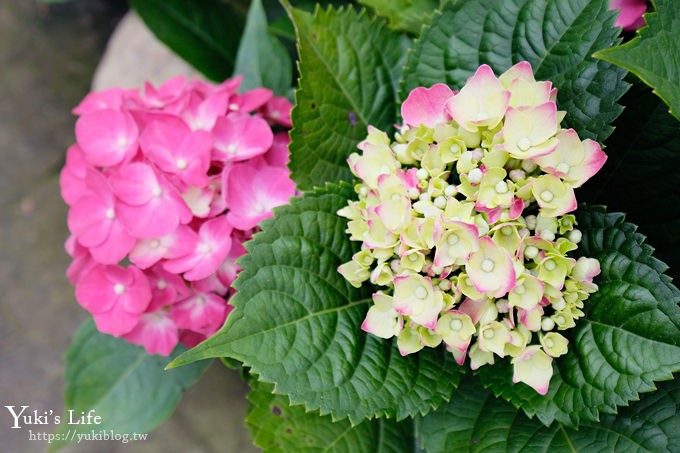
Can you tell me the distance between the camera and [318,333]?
0.72m

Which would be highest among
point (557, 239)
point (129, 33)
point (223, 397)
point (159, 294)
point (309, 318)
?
point (557, 239)

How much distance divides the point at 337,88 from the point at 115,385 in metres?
0.70

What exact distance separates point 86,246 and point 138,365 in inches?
15.3

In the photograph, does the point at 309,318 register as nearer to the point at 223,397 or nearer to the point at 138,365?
the point at 138,365

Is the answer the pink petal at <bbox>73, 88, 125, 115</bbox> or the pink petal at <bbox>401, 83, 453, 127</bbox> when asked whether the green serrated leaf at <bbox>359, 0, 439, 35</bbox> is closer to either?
the pink petal at <bbox>401, 83, 453, 127</bbox>

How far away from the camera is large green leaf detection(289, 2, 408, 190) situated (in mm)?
817

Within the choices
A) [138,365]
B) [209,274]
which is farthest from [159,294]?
[138,365]

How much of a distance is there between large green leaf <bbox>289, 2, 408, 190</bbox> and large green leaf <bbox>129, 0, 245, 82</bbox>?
0.52 meters

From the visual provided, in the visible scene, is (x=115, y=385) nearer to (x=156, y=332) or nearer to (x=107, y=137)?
(x=156, y=332)

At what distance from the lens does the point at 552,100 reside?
67 cm

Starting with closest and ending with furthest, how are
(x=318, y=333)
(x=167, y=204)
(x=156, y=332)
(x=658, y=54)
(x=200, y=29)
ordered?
(x=658, y=54), (x=318, y=333), (x=167, y=204), (x=156, y=332), (x=200, y=29)

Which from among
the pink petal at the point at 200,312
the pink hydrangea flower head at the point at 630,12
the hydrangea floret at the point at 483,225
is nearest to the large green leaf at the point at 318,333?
the hydrangea floret at the point at 483,225

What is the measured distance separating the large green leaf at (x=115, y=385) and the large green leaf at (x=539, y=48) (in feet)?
2.32

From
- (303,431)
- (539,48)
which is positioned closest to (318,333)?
(303,431)
